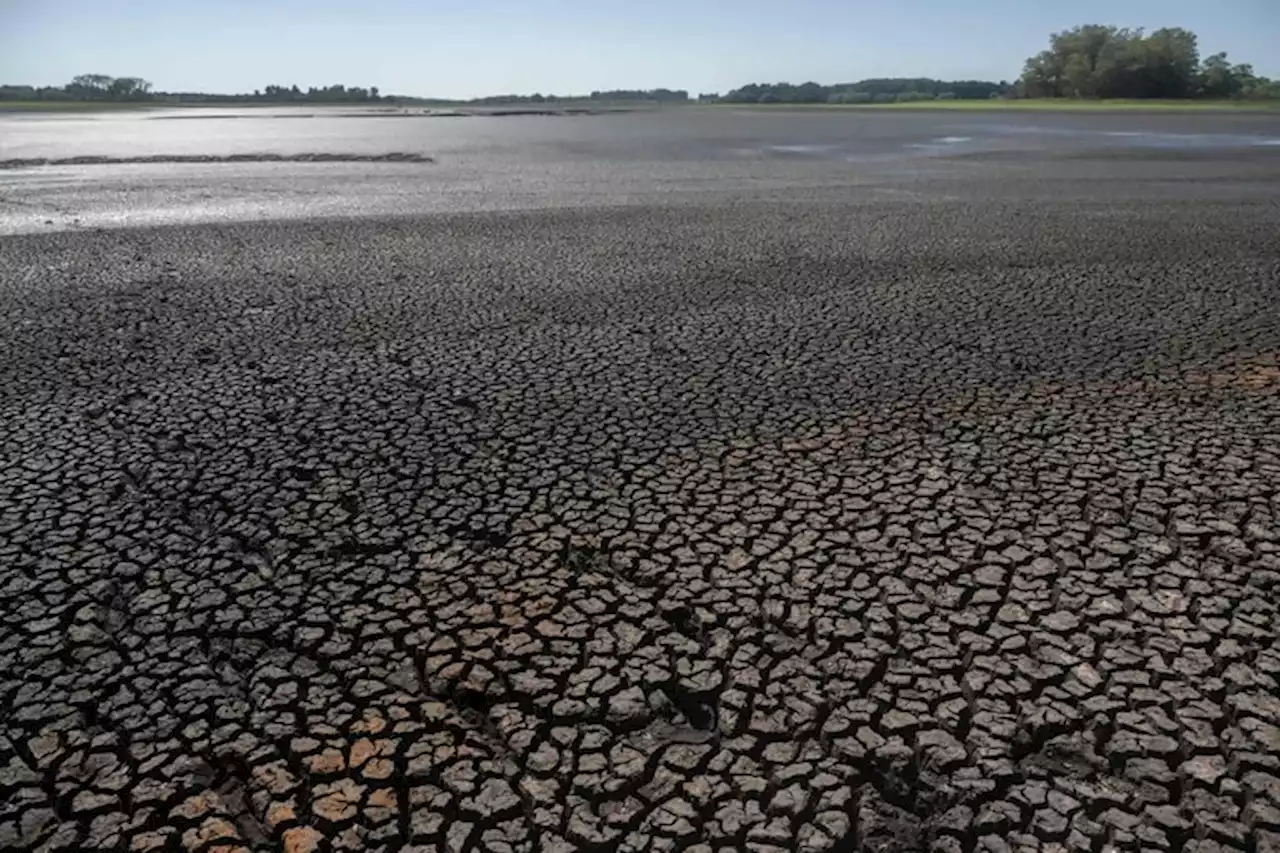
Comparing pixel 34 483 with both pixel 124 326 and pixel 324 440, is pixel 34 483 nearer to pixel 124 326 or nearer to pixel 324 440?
pixel 324 440

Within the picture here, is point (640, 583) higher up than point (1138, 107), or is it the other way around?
point (1138, 107)

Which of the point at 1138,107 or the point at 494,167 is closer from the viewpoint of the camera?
the point at 494,167

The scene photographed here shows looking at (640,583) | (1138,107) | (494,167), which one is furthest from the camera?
(1138,107)

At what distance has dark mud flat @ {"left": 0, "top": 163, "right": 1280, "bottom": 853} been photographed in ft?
4.41

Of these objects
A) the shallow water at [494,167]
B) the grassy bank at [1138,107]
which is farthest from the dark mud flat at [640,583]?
the grassy bank at [1138,107]

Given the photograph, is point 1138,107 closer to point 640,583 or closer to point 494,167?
point 494,167

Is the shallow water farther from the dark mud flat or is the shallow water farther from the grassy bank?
the grassy bank

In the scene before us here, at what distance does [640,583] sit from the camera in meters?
1.94

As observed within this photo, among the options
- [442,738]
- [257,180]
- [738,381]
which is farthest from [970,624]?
[257,180]

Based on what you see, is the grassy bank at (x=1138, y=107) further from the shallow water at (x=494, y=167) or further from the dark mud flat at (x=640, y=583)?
the dark mud flat at (x=640, y=583)

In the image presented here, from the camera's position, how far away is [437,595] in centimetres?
189

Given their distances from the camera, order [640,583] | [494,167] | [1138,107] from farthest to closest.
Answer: [1138,107] → [494,167] → [640,583]

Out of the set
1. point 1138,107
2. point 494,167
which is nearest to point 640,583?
point 494,167

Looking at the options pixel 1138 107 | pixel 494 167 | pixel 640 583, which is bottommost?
pixel 640 583
